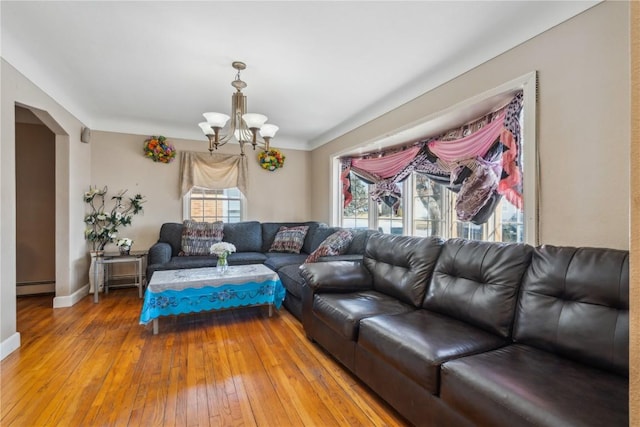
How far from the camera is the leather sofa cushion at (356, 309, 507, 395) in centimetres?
149

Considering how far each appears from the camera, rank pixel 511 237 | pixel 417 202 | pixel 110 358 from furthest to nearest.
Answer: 1. pixel 417 202
2. pixel 511 237
3. pixel 110 358

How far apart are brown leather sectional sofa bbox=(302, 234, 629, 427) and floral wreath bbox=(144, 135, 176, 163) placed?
357cm

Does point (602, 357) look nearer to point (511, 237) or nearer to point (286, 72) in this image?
point (511, 237)

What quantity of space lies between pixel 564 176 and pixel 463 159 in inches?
36.8

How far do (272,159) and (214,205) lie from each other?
1.25 m

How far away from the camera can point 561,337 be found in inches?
58.3

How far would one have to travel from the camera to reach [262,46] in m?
2.43

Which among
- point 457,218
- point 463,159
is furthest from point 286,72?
point 457,218

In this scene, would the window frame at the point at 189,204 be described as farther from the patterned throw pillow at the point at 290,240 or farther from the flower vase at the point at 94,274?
the flower vase at the point at 94,274

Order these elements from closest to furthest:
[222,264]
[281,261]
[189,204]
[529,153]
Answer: [529,153] < [222,264] < [281,261] < [189,204]

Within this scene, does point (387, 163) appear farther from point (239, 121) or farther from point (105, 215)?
point (105, 215)

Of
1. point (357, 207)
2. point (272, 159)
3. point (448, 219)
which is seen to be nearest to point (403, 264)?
point (448, 219)

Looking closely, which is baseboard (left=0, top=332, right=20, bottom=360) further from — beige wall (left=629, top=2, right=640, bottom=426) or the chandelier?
beige wall (left=629, top=2, right=640, bottom=426)

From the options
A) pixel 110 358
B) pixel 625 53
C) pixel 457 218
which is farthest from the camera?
pixel 457 218
